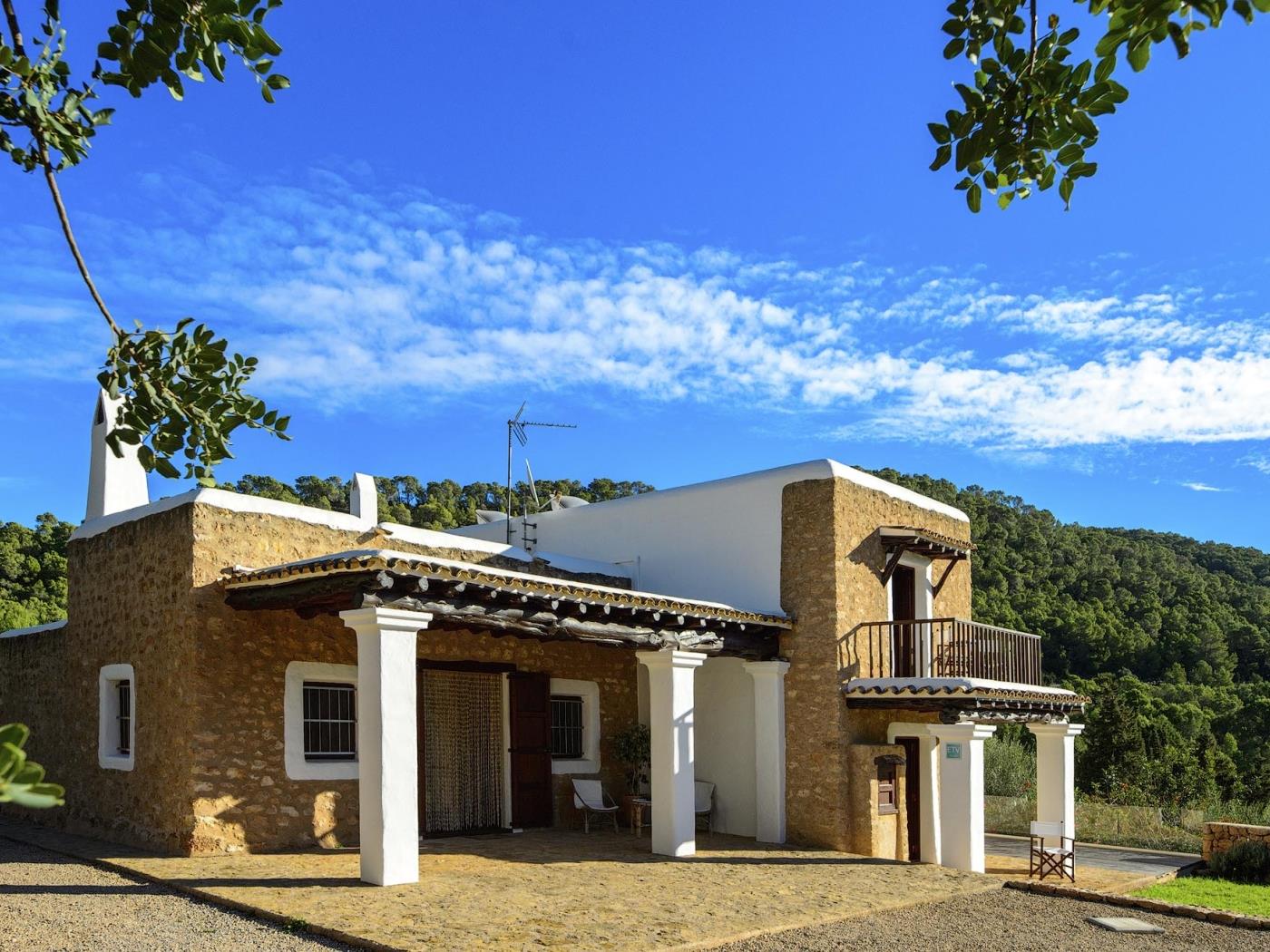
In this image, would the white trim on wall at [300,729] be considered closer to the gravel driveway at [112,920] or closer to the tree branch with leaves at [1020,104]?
the gravel driveway at [112,920]

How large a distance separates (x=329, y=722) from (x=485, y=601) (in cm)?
263

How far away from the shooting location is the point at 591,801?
13.6 meters

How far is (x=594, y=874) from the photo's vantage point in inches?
400

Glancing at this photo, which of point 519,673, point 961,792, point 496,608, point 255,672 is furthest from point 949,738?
point 255,672

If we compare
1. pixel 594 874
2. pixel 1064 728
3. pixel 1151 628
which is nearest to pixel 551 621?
pixel 594 874

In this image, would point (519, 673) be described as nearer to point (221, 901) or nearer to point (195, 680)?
point (195, 680)

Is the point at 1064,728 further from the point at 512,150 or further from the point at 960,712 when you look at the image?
the point at 512,150

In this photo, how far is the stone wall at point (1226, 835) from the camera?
14.4 m

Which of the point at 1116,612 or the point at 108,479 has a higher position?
the point at 108,479

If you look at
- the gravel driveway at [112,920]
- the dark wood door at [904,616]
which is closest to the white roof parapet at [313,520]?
the gravel driveway at [112,920]

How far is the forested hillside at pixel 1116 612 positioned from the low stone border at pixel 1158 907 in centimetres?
1049

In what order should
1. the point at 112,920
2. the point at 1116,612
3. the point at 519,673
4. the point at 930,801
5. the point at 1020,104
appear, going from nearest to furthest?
the point at 1020,104
the point at 112,920
the point at 519,673
the point at 930,801
the point at 1116,612

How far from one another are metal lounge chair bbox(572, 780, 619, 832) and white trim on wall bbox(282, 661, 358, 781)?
3223mm

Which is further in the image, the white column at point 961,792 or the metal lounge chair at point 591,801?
the metal lounge chair at point 591,801
